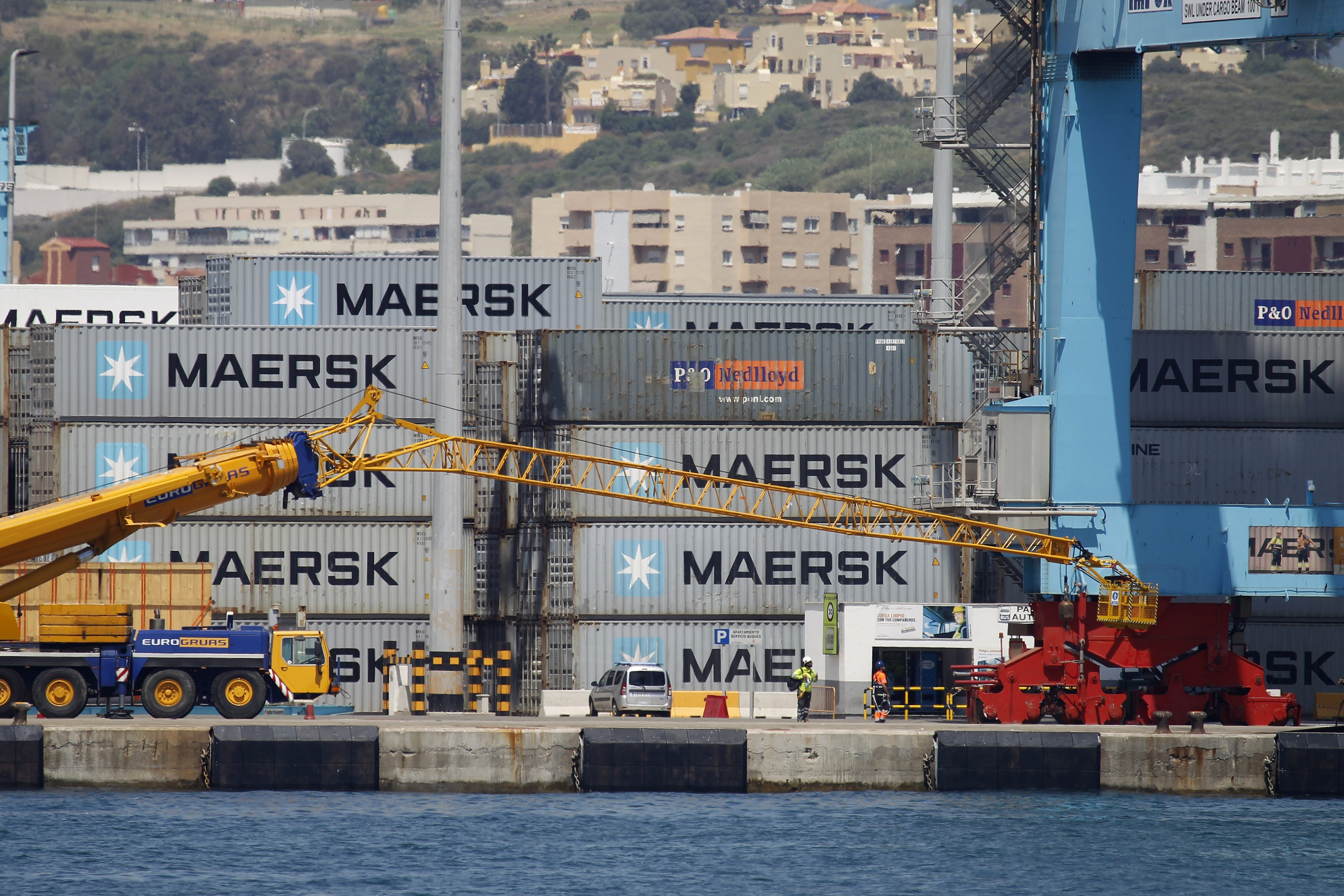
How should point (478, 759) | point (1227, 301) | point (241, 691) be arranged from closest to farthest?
point (478, 759) → point (241, 691) → point (1227, 301)

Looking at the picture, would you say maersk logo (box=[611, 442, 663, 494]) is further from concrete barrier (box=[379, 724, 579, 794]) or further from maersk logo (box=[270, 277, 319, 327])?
maersk logo (box=[270, 277, 319, 327])

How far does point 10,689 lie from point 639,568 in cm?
1466

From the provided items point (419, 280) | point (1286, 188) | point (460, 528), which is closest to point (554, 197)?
point (1286, 188)

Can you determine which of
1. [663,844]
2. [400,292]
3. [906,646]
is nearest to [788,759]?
[663,844]

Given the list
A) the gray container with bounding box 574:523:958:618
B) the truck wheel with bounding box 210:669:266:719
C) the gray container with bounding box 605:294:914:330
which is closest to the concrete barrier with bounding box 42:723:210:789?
the truck wheel with bounding box 210:669:266:719

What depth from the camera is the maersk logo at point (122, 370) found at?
43.8 meters

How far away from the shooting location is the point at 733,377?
4372 centimetres

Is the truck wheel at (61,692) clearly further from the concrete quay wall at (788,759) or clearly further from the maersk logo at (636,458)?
the maersk logo at (636,458)

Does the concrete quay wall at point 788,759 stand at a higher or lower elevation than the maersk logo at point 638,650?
lower

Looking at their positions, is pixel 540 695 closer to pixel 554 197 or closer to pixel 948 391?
pixel 948 391

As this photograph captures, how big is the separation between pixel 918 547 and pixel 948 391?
402 centimetres

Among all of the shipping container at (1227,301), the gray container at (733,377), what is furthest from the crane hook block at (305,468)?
the shipping container at (1227,301)

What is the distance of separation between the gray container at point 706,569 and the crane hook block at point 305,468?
31.4 feet

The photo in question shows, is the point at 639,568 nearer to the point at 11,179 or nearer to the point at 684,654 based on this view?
the point at 684,654
